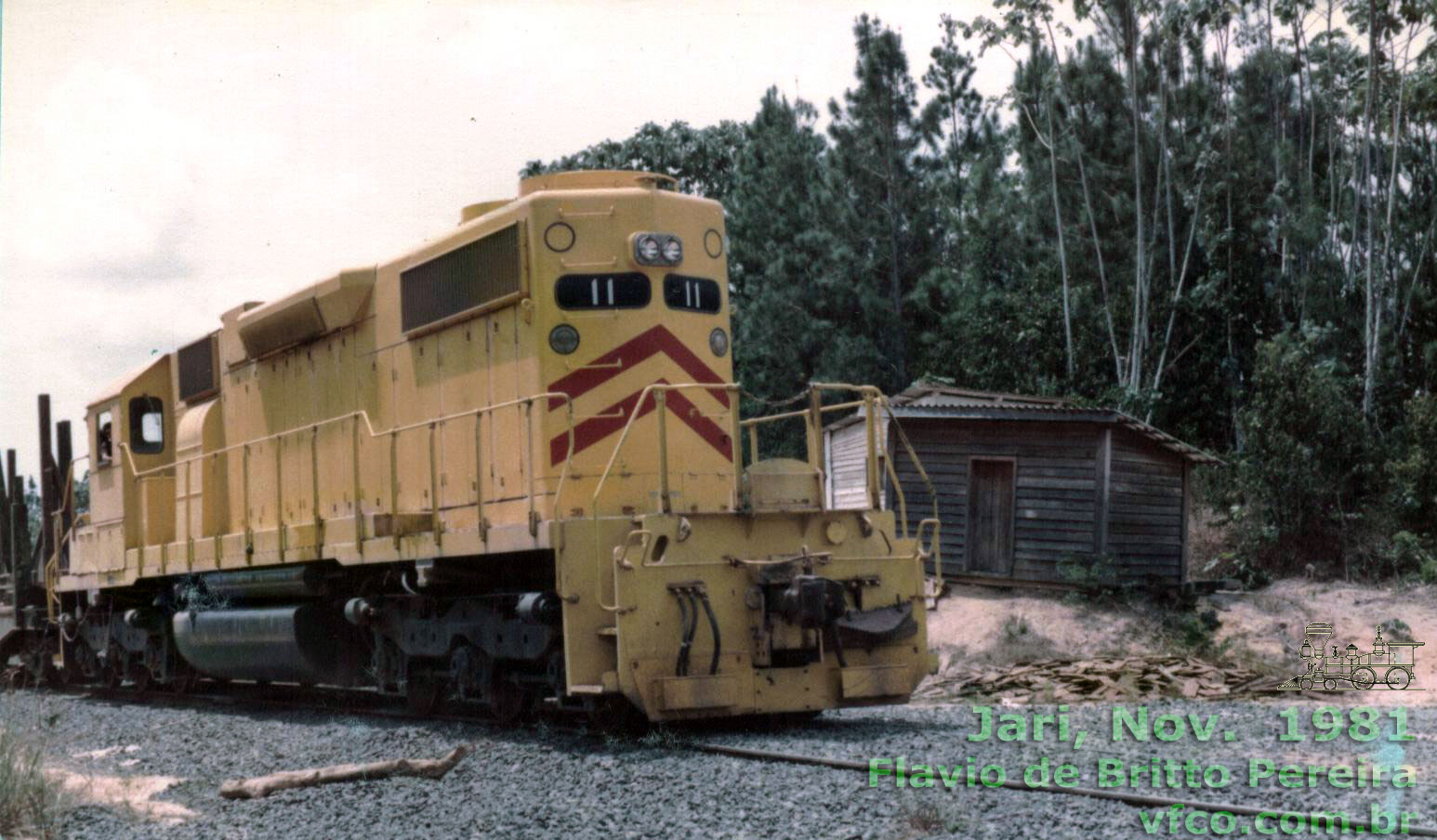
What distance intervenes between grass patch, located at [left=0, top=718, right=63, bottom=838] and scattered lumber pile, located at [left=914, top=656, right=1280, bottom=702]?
29.2ft

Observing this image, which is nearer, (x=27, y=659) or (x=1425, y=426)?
(x=27, y=659)

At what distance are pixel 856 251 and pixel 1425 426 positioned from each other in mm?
13397

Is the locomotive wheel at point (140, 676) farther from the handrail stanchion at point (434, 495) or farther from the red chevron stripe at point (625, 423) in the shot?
the red chevron stripe at point (625, 423)

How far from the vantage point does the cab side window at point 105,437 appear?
15.2m

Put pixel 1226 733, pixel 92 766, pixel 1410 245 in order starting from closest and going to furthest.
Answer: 1. pixel 1226 733
2. pixel 92 766
3. pixel 1410 245

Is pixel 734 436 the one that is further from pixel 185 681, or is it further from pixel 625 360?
pixel 185 681

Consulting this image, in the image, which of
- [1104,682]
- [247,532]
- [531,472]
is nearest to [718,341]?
[531,472]

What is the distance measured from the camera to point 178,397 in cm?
1498

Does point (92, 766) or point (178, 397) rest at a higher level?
point (178, 397)

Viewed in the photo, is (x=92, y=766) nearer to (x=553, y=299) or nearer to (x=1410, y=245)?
(x=553, y=299)

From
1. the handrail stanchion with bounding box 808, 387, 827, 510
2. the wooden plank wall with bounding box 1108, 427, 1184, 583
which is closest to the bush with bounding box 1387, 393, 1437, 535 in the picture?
the wooden plank wall with bounding box 1108, 427, 1184, 583

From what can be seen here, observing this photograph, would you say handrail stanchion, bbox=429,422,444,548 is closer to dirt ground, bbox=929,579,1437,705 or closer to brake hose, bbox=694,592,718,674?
brake hose, bbox=694,592,718,674

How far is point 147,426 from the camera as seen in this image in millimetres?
14906

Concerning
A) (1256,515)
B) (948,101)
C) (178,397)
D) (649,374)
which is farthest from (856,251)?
(649,374)
